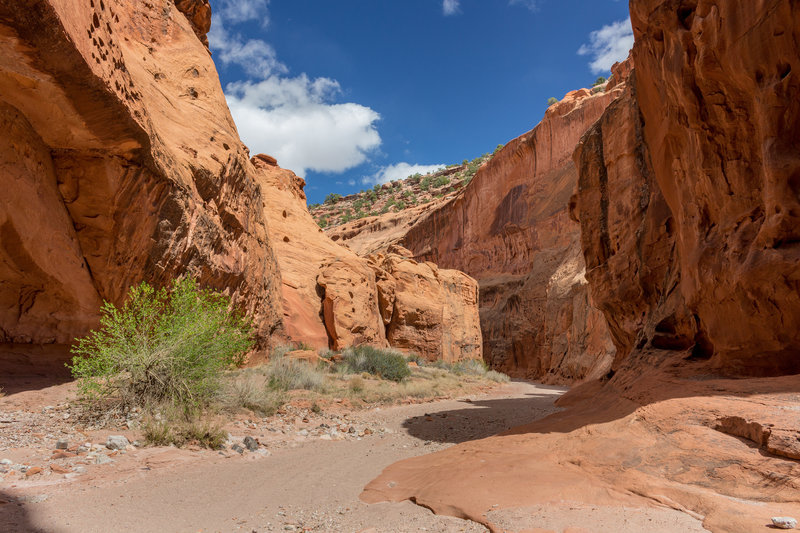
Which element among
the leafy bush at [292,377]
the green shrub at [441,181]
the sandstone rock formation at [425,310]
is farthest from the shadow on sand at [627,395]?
the green shrub at [441,181]

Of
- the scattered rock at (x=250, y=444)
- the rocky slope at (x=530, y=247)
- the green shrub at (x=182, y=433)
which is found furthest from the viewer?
the rocky slope at (x=530, y=247)

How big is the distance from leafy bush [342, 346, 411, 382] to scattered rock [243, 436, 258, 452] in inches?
296

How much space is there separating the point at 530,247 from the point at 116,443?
37582mm

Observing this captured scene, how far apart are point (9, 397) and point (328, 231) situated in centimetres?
5838

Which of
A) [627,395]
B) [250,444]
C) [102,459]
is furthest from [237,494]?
[627,395]

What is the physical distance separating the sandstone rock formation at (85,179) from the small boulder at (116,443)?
3580 millimetres

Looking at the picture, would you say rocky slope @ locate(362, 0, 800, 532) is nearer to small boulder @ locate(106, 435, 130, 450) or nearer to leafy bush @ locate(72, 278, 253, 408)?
small boulder @ locate(106, 435, 130, 450)

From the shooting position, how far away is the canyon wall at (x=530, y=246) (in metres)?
26.1

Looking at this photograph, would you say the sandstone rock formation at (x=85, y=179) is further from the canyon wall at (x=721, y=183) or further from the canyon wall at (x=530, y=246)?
the canyon wall at (x=530, y=246)

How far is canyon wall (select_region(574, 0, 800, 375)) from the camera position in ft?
15.1

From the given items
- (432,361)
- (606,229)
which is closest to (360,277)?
(432,361)

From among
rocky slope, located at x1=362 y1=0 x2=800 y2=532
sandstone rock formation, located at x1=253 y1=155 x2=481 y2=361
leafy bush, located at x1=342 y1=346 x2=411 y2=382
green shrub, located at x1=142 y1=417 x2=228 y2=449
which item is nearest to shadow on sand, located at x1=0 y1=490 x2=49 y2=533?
green shrub, located at x1=142 y1=417 x2=228 y2=449

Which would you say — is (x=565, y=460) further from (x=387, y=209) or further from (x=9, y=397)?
(x=387, y=209)

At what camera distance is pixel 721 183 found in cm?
563
